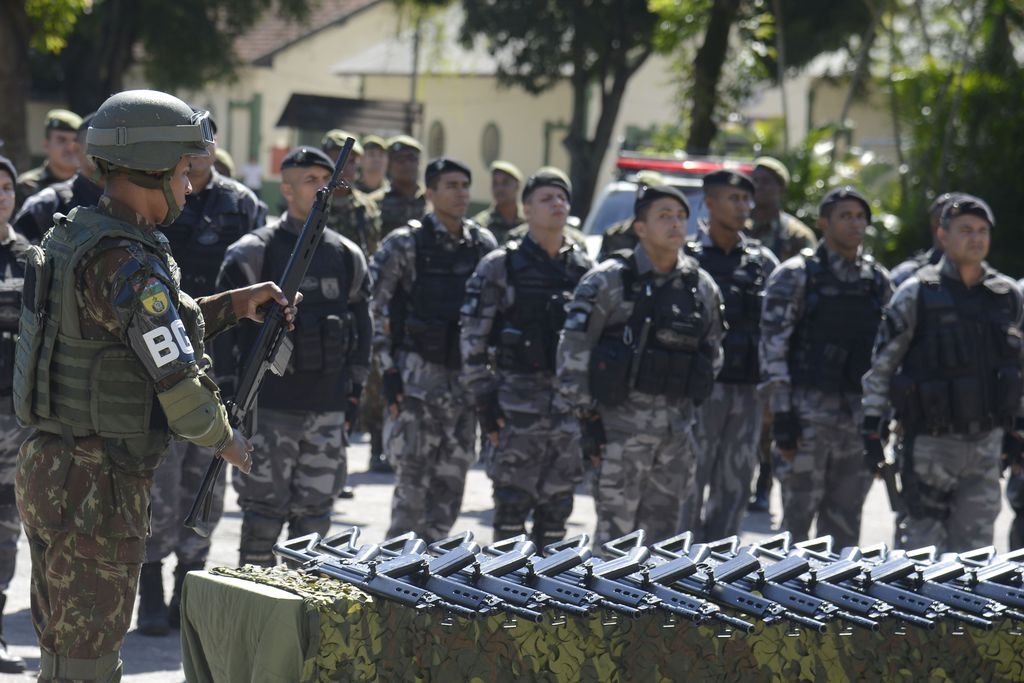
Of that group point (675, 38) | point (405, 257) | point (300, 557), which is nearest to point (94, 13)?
point (675, 38)

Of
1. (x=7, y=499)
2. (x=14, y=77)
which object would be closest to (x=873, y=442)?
(x=7, y=499)

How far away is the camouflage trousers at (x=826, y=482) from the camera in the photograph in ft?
27.7

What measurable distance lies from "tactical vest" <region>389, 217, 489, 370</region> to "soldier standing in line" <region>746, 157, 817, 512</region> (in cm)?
296

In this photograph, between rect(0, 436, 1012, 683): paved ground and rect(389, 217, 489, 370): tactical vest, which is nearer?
rect(0, 436, 1012, 683): paved ground

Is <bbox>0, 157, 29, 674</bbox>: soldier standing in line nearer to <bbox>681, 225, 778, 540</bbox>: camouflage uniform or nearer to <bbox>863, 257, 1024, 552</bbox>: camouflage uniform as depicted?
<bbox>681, 225, 778, 540</bbox>: camouflage uniform

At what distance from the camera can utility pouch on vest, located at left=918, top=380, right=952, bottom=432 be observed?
25.2ft

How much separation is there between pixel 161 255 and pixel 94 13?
29703 mm

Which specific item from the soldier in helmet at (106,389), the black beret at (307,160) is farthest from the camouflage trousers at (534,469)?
the soldier in helmet at (106,389)

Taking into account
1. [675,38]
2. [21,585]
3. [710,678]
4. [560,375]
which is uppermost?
[675,38]

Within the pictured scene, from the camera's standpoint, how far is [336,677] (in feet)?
15.6

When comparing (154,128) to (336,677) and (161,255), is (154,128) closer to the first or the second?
(161,255)

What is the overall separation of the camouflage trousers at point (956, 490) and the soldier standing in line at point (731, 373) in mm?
1144

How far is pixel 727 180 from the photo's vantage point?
28.9ft

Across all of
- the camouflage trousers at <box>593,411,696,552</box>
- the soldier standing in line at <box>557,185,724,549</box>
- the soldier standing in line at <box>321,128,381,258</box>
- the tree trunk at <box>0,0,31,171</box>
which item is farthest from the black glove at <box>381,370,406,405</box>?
the tree trunk at <box>0,0,31,171</box>
